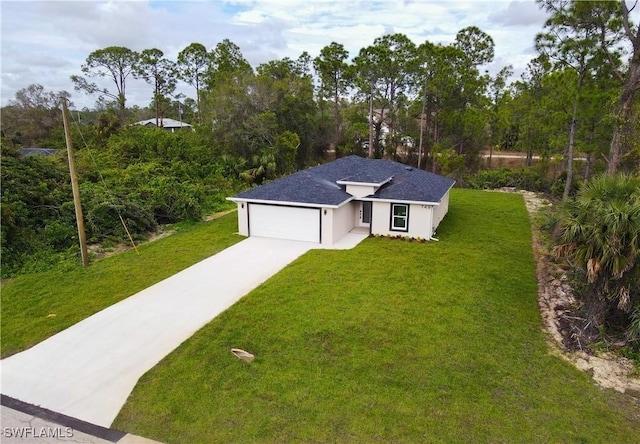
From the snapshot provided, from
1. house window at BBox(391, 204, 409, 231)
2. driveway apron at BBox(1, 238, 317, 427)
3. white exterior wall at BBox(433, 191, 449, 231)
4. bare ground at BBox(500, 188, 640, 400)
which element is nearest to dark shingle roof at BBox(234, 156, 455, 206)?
house window at BBox(391, 204, 409, 231)

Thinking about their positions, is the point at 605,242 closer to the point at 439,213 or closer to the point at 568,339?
the point at 568,339

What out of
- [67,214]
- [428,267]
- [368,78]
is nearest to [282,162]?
[368,78]

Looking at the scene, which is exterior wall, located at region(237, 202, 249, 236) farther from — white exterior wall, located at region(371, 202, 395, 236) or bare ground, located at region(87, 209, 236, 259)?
white exterior wall, located at region(371, 202, 395, 236)

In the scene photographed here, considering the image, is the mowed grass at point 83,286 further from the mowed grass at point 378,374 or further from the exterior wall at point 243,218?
the mowed grass at point 378,374

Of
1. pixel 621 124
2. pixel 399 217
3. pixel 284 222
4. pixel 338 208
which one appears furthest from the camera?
pixel 399 217

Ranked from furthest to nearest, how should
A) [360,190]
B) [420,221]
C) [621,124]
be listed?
[360,190], [420,221], [621,124]

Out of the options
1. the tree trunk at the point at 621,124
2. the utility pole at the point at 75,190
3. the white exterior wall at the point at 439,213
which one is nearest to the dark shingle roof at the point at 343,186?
the white exterior wall at the point at 439,213

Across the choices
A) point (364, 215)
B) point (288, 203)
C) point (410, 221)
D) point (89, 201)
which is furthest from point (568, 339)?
point (89, 201)
